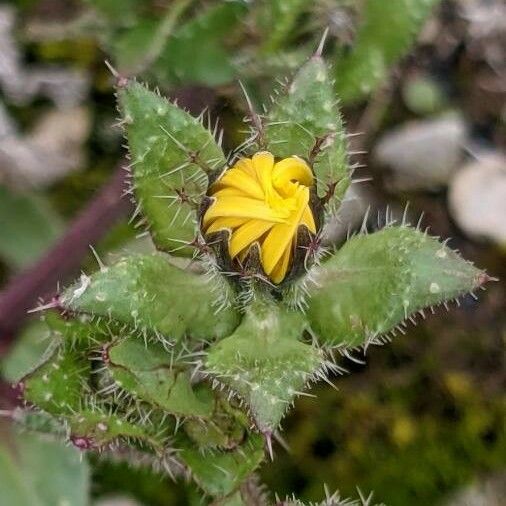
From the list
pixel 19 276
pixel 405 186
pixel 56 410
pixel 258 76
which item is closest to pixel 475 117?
pixel 405 186

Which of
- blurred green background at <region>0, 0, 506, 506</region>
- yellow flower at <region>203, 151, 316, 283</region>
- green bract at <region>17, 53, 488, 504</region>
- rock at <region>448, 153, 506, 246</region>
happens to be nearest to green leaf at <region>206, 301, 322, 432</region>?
green bract at <region>17, 53, 488, 504</region>

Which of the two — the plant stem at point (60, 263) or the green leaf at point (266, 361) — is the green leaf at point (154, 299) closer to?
the green leaf at point (266, 361)

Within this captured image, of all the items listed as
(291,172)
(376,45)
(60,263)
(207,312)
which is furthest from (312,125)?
(60,263)

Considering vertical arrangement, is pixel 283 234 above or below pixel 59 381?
above

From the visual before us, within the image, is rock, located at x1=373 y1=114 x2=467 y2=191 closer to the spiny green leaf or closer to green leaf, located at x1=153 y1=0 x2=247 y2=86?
green leaf, located at x1=153 y1=0 x2=247 y2=86

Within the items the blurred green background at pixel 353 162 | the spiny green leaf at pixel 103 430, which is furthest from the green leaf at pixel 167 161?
the blurred green background at pixel 353 162

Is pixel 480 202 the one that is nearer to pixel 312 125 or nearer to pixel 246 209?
pixel 312 125
